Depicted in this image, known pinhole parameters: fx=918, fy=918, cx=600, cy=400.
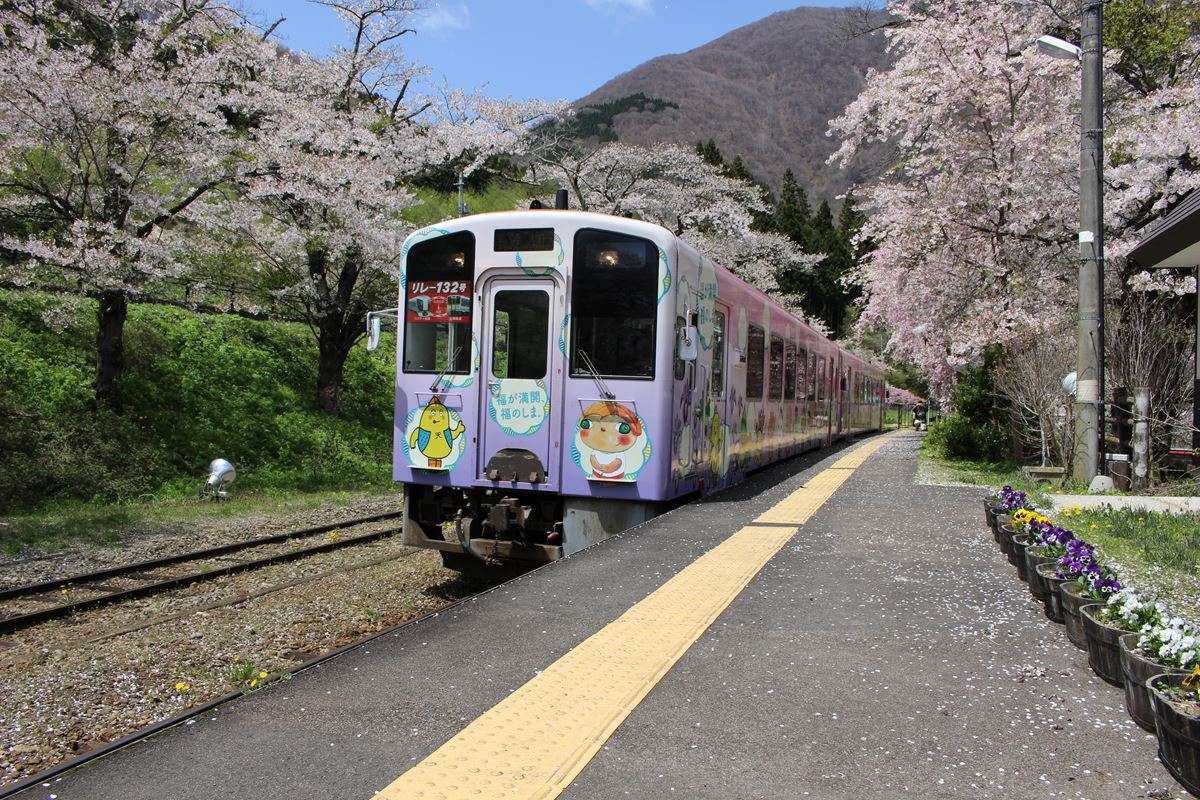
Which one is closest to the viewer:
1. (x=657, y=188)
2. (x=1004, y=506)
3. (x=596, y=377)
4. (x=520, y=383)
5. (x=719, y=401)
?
(x=1004, y=506)

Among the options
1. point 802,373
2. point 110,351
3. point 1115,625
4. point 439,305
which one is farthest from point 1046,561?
point 110,351

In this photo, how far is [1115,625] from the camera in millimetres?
3725

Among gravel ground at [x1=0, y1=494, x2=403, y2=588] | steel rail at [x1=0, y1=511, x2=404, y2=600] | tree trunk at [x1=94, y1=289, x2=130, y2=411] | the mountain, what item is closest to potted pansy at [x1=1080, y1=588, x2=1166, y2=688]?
steel rail at [x1=0, y1=511, x2=404, y2=600]

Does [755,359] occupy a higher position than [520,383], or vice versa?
[755,359]

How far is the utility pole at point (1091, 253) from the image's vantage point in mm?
10188

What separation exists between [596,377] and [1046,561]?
3.42 meters

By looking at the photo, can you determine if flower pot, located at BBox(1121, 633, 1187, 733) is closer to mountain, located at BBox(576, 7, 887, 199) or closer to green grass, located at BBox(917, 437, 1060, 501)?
green grass, located at BBox(917, 437, 1060, 501)

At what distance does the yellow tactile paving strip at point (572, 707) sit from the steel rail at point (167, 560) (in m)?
5.43

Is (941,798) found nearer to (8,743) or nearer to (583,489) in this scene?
(8,743)

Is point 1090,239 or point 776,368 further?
point 776,368

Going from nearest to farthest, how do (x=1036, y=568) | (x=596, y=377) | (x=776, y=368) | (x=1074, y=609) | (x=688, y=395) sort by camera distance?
1. (x=1074, y=609)
2. (x=1036, y=568)
3. (x=596, y=377)
4. (x=688, y=395)
5. (x=776, y=368)

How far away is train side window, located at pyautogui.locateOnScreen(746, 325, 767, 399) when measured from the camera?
10.6 m

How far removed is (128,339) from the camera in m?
16.9

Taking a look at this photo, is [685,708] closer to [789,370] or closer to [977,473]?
[789,370]
